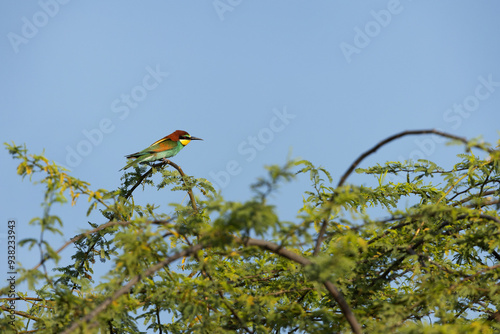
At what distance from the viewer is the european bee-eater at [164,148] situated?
22.6 feet

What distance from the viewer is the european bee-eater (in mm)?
6883

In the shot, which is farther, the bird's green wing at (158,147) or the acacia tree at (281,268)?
the bird's green wing at (158,147)

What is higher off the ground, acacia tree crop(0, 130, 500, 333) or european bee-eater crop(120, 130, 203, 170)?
european bee-eater crop(120, 130, 203, 170)

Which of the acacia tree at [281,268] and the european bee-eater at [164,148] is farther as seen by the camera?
the european bee-eater at [164,148]

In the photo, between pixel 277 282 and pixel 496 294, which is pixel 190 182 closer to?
pixel 277 282

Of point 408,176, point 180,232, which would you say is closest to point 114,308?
point 180,232

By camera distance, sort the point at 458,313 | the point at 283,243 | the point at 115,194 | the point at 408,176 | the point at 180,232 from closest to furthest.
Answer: the point at 283,243 → the point at 180,232 → the point at 458,313 → the point at 115,194 → the point at 408,176

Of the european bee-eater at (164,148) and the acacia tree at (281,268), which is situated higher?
the european bee-eater at (164,148)

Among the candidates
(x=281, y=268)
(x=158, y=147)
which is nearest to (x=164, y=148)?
(x=158, y=147)

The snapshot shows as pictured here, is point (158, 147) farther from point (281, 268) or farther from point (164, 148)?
point (281, 268)

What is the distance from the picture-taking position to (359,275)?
4332 mm

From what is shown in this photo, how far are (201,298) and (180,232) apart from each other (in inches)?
23.2

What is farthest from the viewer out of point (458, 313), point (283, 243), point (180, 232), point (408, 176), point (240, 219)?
point (408, 176)

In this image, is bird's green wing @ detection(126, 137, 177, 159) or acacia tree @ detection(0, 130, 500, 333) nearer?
acacia tree @ detection(0, 130, 500, 333)
